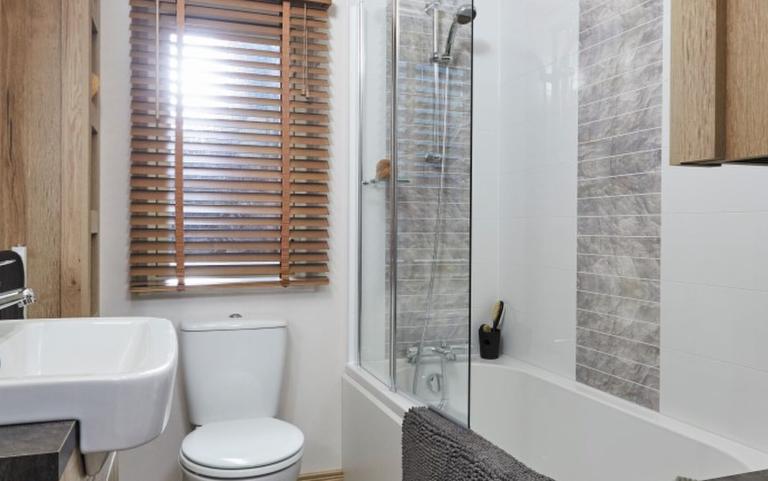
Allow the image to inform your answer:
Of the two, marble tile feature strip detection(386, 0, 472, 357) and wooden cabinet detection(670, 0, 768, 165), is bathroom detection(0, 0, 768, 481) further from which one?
wooden cabinet detection(670, 0, 768, 165)

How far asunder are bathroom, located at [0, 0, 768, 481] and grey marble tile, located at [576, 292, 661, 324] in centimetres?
1

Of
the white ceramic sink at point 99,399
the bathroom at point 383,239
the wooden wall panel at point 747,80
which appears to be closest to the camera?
the wooden wall panel at point 747,80

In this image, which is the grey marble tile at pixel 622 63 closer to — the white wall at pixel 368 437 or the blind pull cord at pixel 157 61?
the white wall at pixel 368 437

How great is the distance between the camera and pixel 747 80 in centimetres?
39

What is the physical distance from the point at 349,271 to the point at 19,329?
156 centimetres

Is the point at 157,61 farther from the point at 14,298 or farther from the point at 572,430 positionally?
the point at 572,430

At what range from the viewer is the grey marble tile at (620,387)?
186 cm

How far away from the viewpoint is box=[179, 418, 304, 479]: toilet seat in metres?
1.82

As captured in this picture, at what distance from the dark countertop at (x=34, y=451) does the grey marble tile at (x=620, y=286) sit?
5.59ft

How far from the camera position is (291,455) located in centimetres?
192

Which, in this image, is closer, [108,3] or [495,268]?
[108,3]

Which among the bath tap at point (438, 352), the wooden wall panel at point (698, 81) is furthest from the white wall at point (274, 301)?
the wooden wall panel at point (698, 81)

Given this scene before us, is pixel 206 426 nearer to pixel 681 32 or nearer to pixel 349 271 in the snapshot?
pixel 349 271

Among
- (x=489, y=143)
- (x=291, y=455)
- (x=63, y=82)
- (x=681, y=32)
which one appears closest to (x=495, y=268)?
(x=489, y=143)
